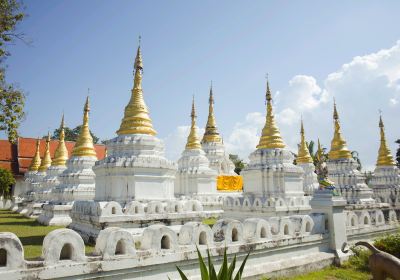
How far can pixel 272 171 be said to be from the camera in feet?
56.5

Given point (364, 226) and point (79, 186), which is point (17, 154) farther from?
point (364, 226)

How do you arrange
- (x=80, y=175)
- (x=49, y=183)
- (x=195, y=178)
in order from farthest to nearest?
(x=49, y=183)
(x=195, y=178)
(x=80, y=175)

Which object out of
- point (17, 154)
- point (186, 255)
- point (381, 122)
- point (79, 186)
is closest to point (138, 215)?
point (186, 255)

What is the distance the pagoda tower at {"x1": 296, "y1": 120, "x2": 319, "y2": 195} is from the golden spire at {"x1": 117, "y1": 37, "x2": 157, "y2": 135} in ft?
57.2

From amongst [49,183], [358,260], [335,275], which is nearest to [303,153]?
[49,183]

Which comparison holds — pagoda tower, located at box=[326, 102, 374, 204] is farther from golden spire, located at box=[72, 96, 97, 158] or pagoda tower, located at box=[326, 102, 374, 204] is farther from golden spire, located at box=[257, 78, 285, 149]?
golden spire, located at box=[72, 96, 97, 158]

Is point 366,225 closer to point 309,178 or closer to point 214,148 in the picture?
point 309,178

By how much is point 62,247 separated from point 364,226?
873 cm

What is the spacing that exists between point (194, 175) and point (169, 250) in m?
18.5

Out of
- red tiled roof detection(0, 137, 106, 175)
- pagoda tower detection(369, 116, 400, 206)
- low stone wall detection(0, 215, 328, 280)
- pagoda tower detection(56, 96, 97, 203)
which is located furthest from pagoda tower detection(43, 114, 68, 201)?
pagoda tower detection(369, 116, 400, 206)

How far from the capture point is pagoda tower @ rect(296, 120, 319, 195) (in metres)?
27.7

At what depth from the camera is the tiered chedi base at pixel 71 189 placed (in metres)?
17.5

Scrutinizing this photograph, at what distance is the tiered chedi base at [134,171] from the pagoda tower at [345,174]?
44.0 ft

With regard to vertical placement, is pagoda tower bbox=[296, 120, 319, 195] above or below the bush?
above
